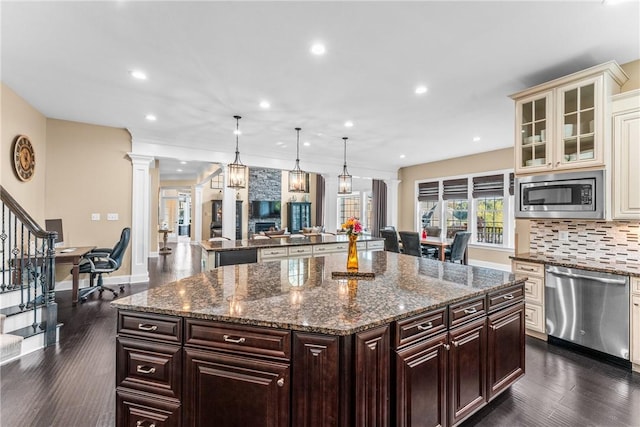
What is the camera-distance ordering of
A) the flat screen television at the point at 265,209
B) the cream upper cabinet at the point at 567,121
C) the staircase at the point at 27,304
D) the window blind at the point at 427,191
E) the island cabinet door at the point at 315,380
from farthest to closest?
the flat screen television at the point at 265,209 < the window blind at the point at 427,191 < the staircase at the point at 27,304 < the cream upper cabinet at the point at 567,121 < the island cabinet door at the point at 315,380

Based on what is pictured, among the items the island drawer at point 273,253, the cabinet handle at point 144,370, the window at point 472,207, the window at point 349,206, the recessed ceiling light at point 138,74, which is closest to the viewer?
the cabinet handle at point 144,370

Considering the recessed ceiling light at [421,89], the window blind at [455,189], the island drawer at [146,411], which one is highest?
the recessed ceiling light at [421,89]

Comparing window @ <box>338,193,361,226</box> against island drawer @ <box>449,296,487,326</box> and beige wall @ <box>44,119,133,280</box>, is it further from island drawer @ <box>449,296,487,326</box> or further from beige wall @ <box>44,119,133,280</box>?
island drawer @ <box>449,296,487,326</box>

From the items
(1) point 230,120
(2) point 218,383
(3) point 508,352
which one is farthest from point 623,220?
(1) point 230,120

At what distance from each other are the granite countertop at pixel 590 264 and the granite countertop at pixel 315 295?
1.08 meters

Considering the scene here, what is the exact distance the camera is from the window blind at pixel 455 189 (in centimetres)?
751

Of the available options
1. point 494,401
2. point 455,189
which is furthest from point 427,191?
point 494,401

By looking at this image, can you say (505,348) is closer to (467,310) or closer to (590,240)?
(467,310)

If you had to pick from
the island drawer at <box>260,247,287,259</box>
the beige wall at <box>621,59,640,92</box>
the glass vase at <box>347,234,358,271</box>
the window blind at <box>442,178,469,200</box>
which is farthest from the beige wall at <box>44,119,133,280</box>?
the window blind at <box>442,178,469,200</box>

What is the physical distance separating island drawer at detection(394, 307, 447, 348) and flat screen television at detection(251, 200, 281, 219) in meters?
10.5

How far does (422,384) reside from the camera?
1513 millimetres

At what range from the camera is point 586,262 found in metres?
2.89

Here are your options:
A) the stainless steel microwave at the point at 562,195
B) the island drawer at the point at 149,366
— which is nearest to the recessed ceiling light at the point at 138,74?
the island drawer at the point at 149,366

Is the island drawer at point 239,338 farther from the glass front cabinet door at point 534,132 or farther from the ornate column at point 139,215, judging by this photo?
the ornate column at point 139,215
